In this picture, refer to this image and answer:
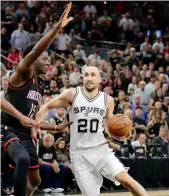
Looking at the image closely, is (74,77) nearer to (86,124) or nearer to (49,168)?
(49,168)

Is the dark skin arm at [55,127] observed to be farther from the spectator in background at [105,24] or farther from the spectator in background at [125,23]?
the spectator in background at [125,23]

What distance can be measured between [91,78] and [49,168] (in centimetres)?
553

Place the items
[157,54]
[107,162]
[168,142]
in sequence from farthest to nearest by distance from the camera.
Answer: [157,54] < [168,142] < [107,162]

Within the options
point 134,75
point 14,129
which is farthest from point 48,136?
point 134,75

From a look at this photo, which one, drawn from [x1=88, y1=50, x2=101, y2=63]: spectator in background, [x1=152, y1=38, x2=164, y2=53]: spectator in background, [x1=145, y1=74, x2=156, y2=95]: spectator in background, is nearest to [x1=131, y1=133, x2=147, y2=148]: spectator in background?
[x1=145, y1=74, x2=156, y2=95]: spectator in background

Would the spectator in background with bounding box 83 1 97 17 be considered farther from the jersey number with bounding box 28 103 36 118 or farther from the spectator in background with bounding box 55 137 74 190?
the jersey number with bounding box 28 103 36 118

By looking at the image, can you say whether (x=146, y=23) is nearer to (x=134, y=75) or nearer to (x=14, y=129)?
(x=134, y=75)

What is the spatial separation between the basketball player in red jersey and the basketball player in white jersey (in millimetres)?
232

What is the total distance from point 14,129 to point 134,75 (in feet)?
38.1

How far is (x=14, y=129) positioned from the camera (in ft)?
28.2

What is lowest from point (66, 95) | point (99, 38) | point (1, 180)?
point (1, 180)

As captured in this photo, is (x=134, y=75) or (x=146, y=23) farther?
(x=146, y=23)

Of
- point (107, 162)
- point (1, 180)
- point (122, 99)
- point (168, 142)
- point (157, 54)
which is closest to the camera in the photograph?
point (107, 162)

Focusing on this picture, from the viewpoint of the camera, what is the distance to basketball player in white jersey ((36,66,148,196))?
834cm
